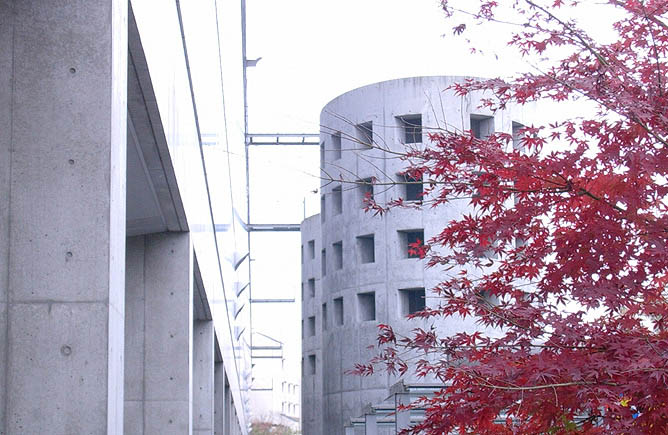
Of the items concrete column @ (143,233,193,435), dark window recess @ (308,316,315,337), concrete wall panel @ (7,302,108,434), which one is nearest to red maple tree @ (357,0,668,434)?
concrete wall panel @ (7,302,108,434)

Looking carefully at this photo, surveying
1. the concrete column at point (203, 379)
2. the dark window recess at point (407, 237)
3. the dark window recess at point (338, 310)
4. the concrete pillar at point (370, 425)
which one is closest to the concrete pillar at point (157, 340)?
the concrete column at point (203, 379)

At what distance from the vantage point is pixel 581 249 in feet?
21.8

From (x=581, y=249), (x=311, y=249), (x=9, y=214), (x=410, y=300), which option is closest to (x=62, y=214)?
(x=9, y=214)

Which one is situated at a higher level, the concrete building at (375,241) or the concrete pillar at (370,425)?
the concrete building at (375,241)

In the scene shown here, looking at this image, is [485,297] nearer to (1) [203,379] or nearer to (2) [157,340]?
(2) [157,340]

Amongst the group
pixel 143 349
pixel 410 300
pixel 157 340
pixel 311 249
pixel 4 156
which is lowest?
pixel 143 349

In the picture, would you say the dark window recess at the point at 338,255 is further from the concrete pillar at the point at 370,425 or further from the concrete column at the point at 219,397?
the concrete pillar at the point at 370,425

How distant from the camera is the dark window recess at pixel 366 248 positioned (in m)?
32.4

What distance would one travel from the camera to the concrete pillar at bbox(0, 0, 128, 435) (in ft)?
15.4

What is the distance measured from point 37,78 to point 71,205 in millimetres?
703

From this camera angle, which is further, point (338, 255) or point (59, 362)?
point (338, 255)

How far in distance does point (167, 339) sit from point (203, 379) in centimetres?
502

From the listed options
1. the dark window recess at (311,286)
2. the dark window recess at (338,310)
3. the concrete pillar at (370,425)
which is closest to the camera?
the concrete pillar at (370,425)

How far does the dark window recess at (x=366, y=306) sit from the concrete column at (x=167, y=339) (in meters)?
20.6
